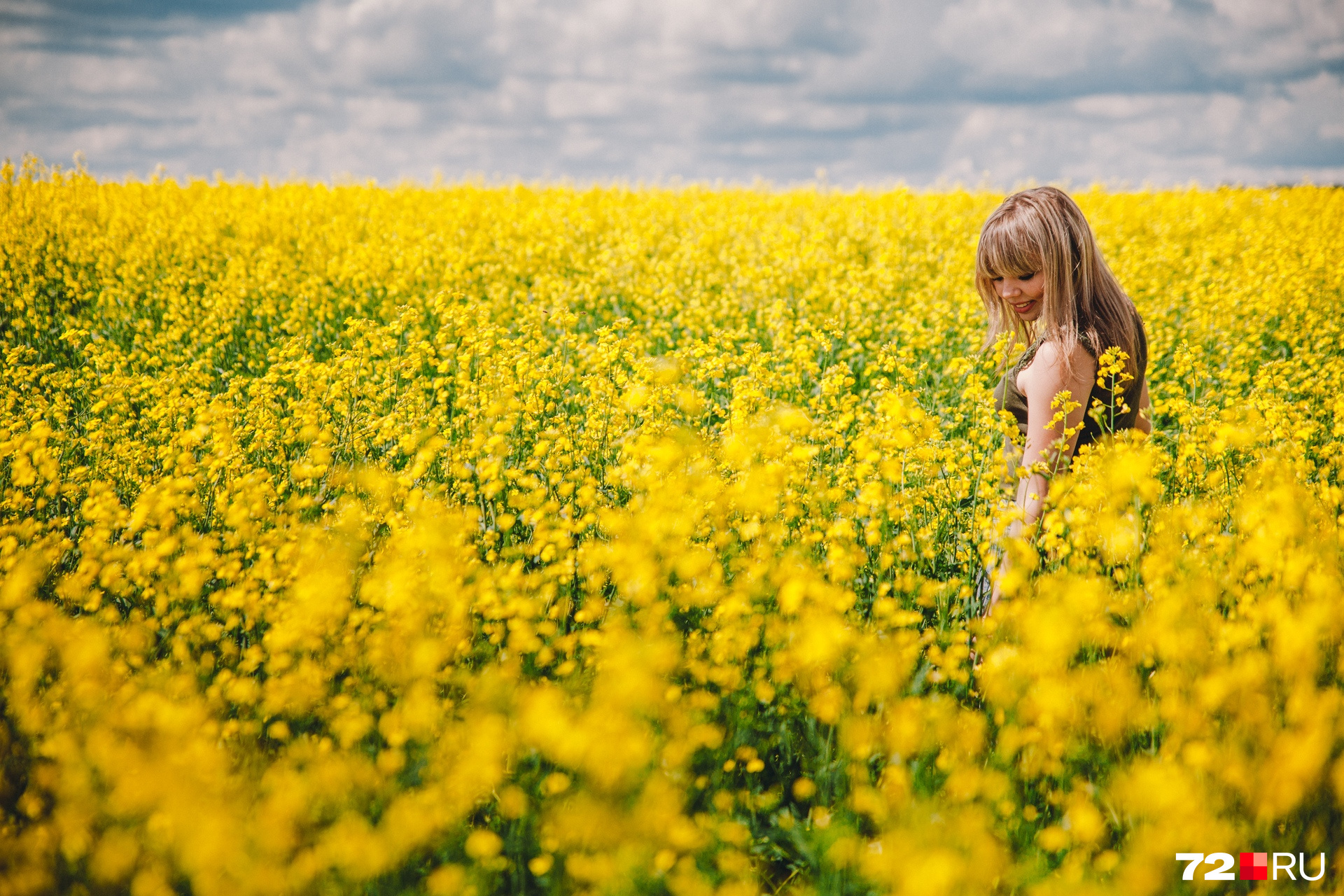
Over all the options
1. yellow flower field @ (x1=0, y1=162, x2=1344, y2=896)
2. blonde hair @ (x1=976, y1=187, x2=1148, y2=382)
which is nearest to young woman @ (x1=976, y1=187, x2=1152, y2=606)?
blonde hair @ (x1=976, y1=187, x2=1148, y2=382)

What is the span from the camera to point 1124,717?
7.36 ft

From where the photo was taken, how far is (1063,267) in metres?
3.07

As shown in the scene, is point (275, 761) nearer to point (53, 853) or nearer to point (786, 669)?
point (53, 853)

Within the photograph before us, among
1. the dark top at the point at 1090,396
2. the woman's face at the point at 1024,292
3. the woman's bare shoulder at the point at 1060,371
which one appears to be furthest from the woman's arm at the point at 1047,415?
the woman's face at the point at 1024,292

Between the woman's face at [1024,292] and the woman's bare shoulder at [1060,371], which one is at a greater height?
the woman's face at [1024,292]

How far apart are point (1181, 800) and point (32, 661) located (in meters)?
3.04

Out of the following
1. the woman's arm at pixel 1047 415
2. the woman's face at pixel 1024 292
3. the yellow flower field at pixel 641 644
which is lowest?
the yellow flower field at pixel 641 644

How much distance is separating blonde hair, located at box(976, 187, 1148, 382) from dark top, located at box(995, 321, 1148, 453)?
6 cm

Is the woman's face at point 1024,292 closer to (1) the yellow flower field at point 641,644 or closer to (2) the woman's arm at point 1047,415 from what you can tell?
(2) the woman's arm at point 1047,415

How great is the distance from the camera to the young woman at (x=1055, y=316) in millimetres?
3051

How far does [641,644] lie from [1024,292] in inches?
85.8

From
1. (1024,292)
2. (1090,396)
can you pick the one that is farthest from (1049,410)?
(1024,292)

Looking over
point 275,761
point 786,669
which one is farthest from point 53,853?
point 786,669

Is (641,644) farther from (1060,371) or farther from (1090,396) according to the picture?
(1090,396)
